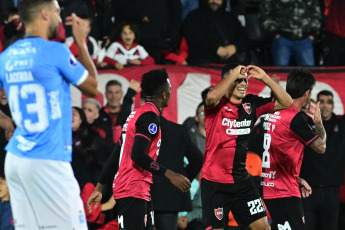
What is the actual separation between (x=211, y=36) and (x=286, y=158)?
5.01m

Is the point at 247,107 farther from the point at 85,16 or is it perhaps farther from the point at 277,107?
the point at 85,16

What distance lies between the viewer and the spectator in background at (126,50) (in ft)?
38.9

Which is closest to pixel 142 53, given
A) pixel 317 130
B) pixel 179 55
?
pixel 179 55

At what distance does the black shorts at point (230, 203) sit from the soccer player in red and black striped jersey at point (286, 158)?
309 mm

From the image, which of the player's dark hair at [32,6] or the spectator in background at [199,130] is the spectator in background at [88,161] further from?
the player's dark hair at [32,6]

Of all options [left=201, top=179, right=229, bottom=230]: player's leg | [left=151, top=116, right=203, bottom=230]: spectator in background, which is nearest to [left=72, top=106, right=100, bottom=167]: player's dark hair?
[left=151, top=116, right=203, bottom=230]: spectator in background

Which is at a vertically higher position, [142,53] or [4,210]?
[142,53]

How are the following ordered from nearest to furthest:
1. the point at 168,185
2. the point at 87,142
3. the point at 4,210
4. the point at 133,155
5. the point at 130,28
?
the point at 133,155 → the point at 168,185 → the point at 4,210 → the point at 87,142 → the point at 130,28

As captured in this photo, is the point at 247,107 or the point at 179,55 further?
the point at 179,55

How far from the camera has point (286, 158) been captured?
26.4 ft

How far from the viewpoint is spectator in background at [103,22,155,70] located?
11867 millimetres

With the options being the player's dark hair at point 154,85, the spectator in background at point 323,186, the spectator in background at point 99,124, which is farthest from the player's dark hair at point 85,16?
the player's dark hair at point 154,85

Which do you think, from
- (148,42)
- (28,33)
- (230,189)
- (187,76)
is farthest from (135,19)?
(28,33)

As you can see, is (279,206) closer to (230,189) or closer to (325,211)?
(230,189)
